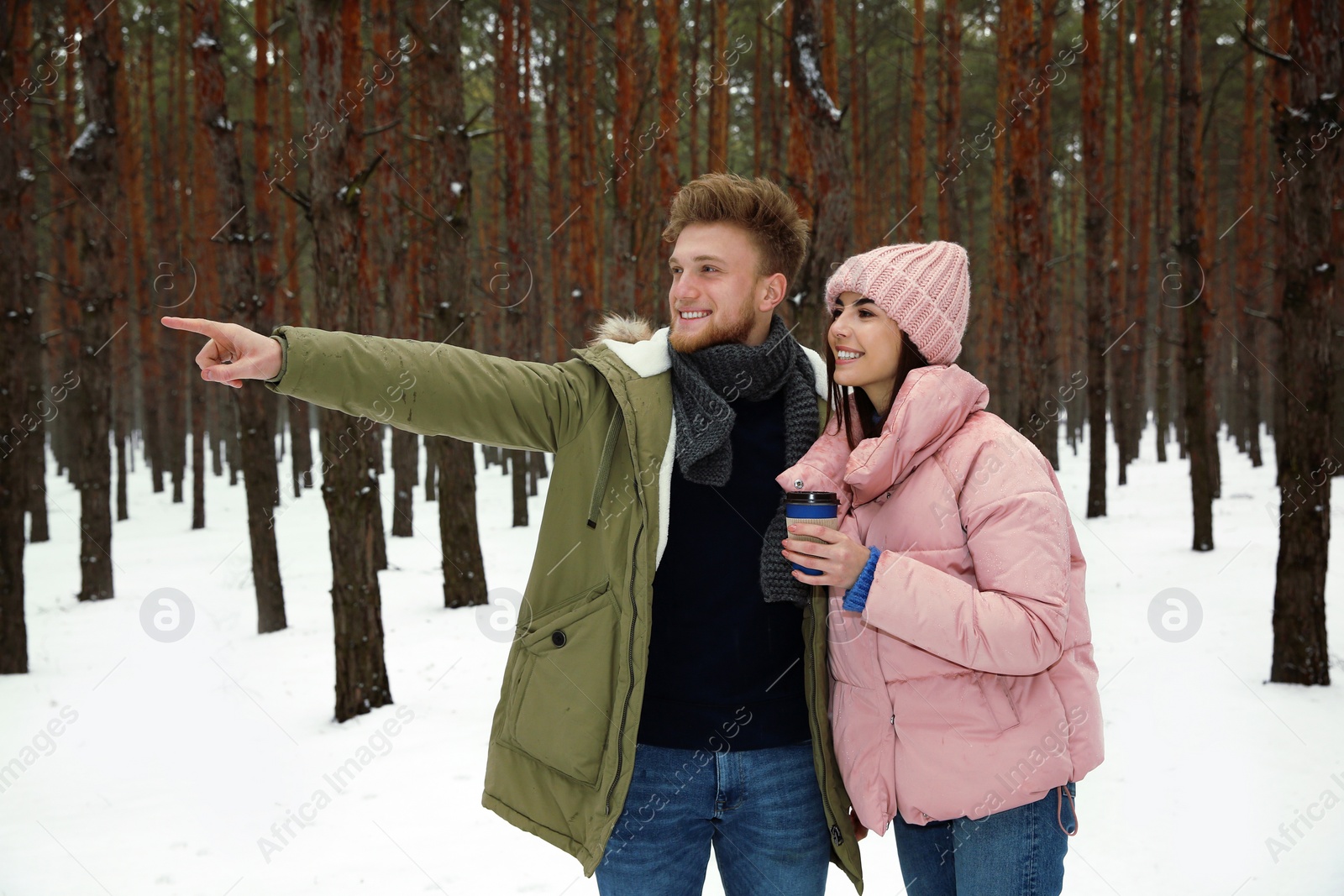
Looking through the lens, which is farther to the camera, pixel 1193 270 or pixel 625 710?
pixel 1193 270

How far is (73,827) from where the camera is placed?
429cm

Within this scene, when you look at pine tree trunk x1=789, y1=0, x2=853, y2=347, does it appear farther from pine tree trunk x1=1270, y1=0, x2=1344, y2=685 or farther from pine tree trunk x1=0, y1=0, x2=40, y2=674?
pine tree trunk x1=0, y1=0, x2=40, y2=674

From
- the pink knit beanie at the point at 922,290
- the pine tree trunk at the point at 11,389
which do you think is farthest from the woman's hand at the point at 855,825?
the pine tree trunk at the point at 11,389

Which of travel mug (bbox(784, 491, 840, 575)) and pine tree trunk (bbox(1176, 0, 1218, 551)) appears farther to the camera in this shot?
pine tree trunk (bbox(1176, 0, 1218, 551))

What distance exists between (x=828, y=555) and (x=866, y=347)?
51cm

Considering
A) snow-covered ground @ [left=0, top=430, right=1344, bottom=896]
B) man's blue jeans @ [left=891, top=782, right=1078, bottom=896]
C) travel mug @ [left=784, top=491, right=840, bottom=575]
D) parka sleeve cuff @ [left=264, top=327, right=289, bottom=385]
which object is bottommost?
snow-covered ground @ [left=0, top=430, right=1344, bottom=896]

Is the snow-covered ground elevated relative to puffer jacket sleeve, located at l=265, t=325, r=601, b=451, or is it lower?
lower

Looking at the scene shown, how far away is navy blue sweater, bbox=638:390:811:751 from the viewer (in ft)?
6.59

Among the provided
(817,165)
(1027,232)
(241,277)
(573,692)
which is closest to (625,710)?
(573,692)

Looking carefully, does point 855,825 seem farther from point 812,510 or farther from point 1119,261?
point 1119,261

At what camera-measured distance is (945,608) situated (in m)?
1.68

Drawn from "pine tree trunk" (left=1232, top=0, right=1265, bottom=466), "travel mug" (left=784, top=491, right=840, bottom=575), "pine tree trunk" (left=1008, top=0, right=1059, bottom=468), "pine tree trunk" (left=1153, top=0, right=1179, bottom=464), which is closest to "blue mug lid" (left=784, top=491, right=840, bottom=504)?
"travel mug" (left=784, top=491, right=840, bottom=575)

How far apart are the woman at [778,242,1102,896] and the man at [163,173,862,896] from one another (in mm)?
158

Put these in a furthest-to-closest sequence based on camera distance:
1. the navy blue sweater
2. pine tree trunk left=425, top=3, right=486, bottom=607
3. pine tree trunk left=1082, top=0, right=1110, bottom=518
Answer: pine tree trunk left=1082, top=0, right=1110, bottom=518, pine tree trunk left=425, top=3, right=486, bottom=607, the navy blue sweater
